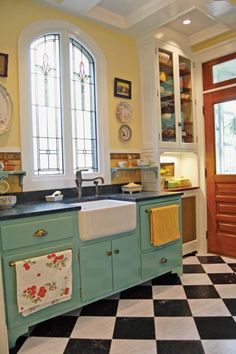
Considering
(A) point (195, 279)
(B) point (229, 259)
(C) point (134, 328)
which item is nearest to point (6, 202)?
(C) point (134, 328)

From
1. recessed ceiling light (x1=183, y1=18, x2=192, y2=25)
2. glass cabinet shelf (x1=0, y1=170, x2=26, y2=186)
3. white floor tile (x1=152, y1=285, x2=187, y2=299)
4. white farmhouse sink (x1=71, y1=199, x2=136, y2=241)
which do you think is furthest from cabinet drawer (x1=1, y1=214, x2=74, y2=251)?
recessed ceiling light (x1=183, y1=18, x2=192, y2=25)

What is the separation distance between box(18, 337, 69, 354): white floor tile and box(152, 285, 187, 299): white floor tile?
2.98 ft

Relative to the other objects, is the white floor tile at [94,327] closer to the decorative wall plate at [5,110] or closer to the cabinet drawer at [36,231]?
the cabinet drawer at [36,231]

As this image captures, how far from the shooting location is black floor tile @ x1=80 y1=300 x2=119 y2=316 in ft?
7.08

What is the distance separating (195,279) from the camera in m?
2.72

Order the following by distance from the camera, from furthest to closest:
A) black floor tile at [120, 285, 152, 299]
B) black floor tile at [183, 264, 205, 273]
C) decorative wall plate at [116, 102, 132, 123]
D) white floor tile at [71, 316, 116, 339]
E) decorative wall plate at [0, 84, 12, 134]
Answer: decorative wall plate at [116, 102, 132, 123] < black floor tile at [183, 264, 205, 273] < black floor tile at [120, 285, 152, 299] < decorative wall plate at [0, 84, 12, 134] < white floor tile at [71, 316, 116, 339]

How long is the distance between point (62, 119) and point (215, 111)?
6.11ft

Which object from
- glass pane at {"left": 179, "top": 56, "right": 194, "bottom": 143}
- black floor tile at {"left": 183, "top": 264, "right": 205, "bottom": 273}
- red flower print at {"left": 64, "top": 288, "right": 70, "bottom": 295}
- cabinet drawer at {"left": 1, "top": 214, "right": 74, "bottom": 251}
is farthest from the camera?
glass pane at {"left": 179, "top": 56, "right": 194, "bottom": 143}

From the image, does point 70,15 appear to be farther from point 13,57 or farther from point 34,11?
point 13,57

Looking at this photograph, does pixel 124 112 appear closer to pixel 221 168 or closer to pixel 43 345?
pixel 221 168

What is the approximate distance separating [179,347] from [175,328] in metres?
0.21

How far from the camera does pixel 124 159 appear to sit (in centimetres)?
317

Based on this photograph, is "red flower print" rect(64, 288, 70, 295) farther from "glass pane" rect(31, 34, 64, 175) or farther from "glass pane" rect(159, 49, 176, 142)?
"glass pane" rect(159, 49, 176, 142)

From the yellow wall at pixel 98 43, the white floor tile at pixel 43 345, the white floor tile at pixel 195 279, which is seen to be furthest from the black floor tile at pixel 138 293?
the yellow wall at pixel 98 43
